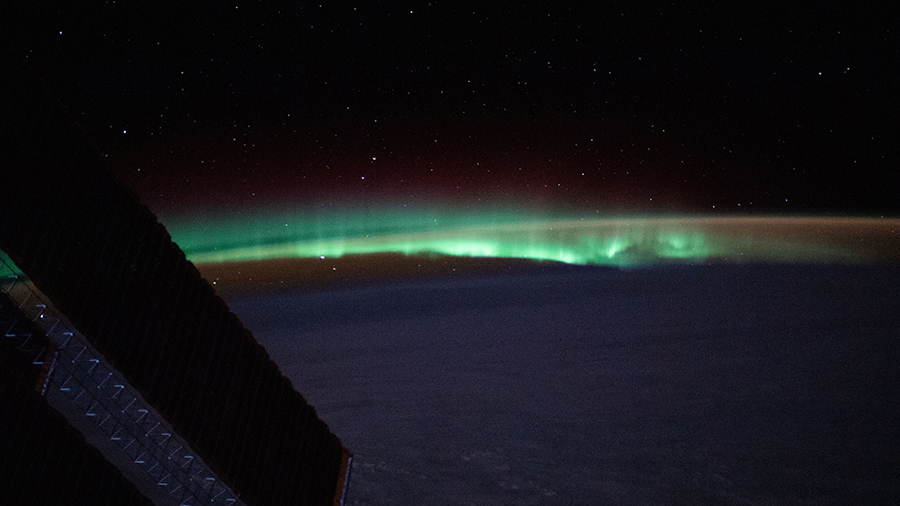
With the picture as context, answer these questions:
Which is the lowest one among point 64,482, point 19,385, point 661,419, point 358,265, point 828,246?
point 64,482

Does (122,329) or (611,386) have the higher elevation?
(611,386)

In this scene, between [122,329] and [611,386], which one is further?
[611,386]

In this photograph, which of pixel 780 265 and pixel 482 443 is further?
pixel 780 265

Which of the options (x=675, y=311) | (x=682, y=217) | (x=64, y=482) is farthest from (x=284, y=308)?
(x=682, y=217)

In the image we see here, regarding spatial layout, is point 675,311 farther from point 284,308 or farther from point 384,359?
point 284,308
